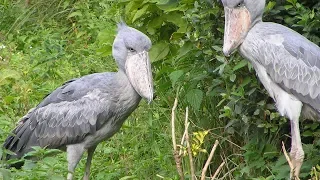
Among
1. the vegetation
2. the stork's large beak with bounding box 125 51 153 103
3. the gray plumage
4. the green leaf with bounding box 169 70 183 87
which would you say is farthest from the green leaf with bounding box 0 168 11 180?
the green leaf with bounding box 169 70 183 87

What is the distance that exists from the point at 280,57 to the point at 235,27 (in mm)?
331

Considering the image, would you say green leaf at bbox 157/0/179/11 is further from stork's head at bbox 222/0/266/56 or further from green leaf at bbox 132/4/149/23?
A: stork's head at bbox 222/0/266/56

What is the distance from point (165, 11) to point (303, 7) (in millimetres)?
1069

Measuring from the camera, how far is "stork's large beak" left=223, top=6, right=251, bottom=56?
5.48m

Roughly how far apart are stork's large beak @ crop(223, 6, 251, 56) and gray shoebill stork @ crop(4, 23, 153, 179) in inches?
24.8

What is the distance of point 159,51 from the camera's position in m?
6.61

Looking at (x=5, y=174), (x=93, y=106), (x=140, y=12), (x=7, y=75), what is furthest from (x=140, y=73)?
(x=7, y=75)

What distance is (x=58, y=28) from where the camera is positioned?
10148 millimetres

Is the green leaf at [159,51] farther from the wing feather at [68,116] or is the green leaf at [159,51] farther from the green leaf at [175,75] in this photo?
the wing feather at [68,116]

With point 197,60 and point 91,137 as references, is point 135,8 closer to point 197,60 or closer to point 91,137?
point 197,60

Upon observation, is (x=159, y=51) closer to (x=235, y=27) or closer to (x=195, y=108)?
(x=195, y=108)

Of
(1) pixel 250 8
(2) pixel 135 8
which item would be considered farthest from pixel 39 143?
(1) pixel 250 8

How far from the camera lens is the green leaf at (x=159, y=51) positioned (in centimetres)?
658

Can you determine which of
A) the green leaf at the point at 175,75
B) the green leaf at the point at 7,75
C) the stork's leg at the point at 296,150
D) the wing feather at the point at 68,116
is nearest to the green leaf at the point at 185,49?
the green leaf at the point at 175,75
